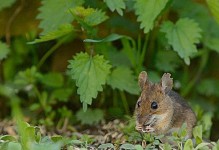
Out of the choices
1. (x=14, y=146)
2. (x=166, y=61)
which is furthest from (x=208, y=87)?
(x=14, y=146)

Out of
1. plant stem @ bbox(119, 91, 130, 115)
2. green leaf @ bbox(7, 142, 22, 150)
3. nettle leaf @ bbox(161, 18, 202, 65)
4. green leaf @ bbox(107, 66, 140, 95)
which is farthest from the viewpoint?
plant stem @ bbox(119, 91, 130, 115)

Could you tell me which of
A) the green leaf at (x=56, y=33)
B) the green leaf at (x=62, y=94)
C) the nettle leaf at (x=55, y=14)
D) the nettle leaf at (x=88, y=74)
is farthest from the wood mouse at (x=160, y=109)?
the green leaf at (x=62, y=94)

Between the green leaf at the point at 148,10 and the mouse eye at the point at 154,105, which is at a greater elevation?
the green leaf at the point at 148,10

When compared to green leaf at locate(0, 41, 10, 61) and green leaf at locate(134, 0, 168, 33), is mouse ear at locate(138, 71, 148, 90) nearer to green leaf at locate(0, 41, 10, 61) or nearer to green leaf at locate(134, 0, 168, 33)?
green leaf at locate(134, 0, 168, 33)

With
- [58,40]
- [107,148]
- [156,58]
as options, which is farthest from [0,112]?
[107,148]

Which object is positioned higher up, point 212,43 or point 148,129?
point 212,43

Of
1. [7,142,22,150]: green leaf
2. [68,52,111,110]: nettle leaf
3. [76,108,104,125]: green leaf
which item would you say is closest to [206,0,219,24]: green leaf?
[68,52,111,110]: nettle leaf

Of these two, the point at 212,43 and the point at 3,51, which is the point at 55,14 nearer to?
the point at 3,51

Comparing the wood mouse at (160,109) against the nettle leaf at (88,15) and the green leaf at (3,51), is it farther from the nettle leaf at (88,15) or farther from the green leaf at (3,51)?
the green leaf at (3,51)
